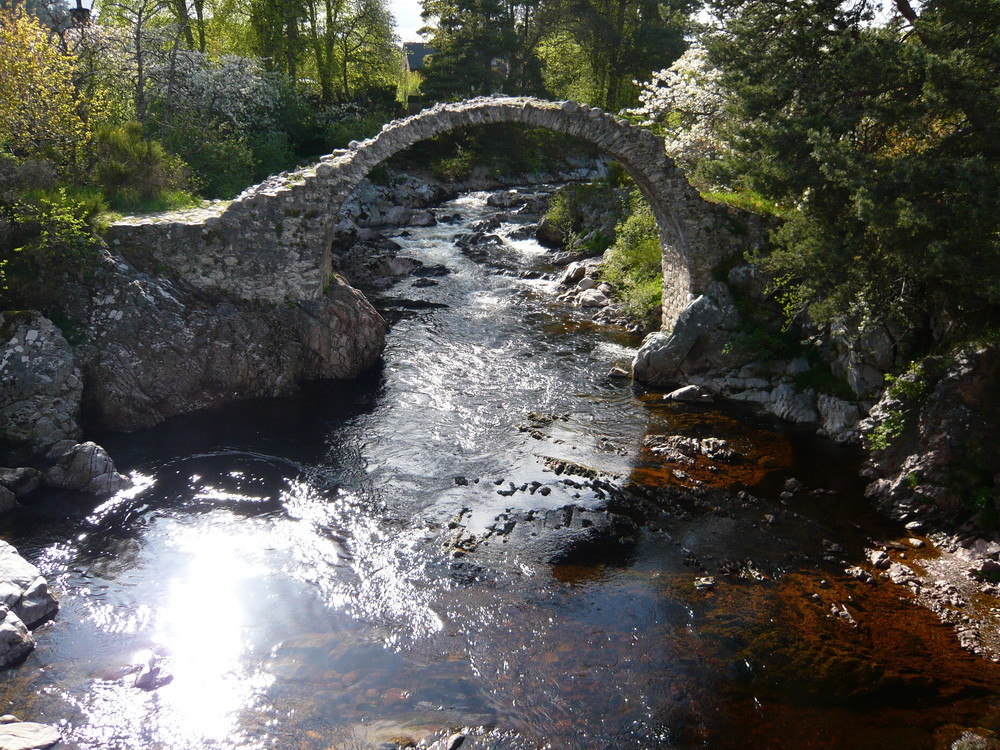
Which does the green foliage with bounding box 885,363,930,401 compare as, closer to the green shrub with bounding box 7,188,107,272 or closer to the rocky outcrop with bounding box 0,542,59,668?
the rocky outcrop with bounding box 0,542,59,668

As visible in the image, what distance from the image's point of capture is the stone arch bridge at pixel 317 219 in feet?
50.0

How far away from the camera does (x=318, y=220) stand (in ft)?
52.8

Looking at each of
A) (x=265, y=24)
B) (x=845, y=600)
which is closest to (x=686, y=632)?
(x=845, y=600)

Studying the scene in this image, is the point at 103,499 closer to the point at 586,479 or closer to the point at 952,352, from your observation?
the point at 586,479

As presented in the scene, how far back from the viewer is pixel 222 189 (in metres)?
22.5

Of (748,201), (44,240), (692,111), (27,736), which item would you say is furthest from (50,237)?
(692,111)

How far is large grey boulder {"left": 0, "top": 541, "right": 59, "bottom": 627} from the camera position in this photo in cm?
870

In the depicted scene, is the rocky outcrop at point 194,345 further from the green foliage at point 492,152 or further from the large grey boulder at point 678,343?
the green foliage at point 492,152

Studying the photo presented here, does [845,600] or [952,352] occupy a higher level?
[952,352]

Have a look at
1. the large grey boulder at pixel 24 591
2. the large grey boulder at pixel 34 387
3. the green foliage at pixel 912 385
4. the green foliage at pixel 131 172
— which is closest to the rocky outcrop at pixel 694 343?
the green foliage at pixel 912 385

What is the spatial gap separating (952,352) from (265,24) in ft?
136

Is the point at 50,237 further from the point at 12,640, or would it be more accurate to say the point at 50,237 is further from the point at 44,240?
the point at 12,640

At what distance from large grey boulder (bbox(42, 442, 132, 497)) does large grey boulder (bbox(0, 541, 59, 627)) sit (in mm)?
2343

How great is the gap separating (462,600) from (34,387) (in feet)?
30.8
